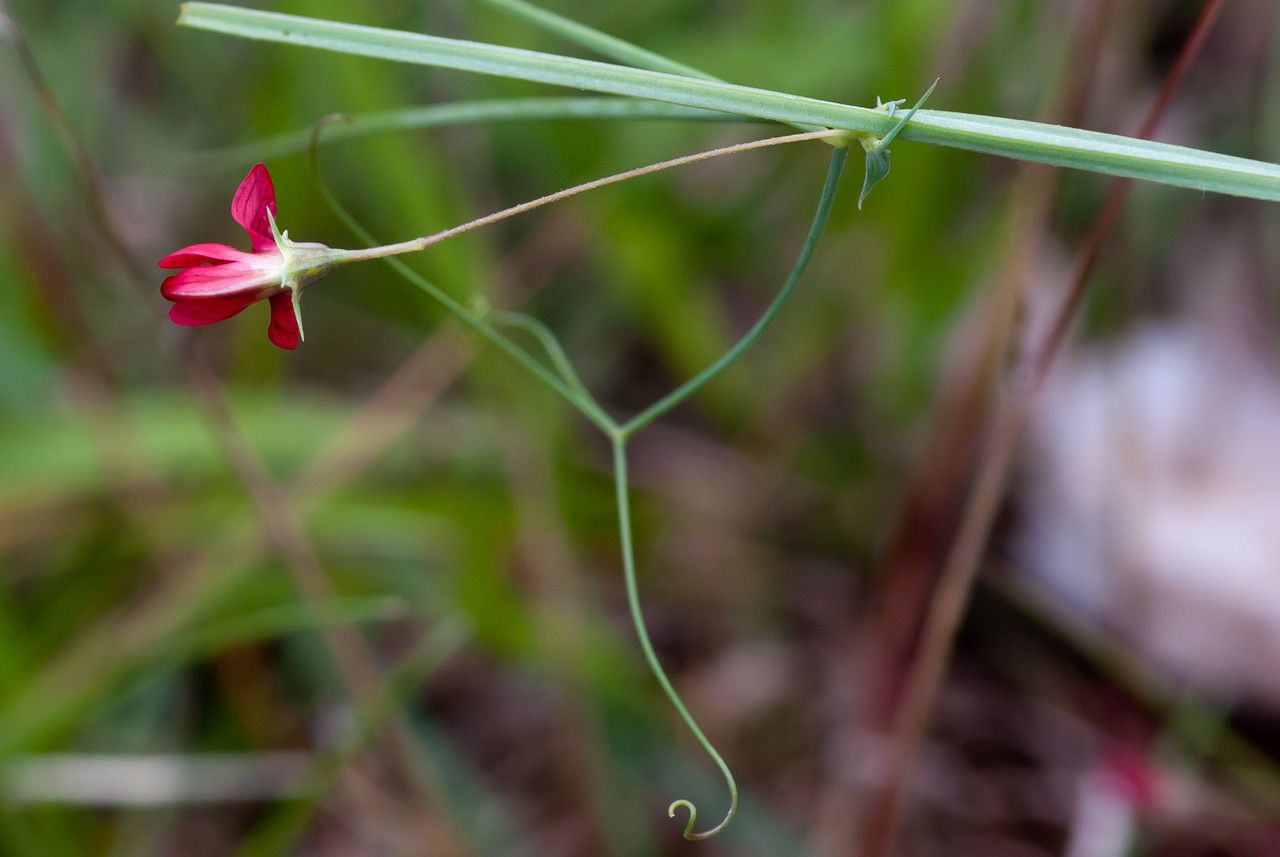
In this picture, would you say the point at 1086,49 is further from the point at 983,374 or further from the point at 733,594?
the point at 733,594

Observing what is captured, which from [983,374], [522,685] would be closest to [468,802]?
[522,685]

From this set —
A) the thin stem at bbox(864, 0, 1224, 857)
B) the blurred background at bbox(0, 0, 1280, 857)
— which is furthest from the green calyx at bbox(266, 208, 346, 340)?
the blurred background at bbox(0, 0, 1280, 857)

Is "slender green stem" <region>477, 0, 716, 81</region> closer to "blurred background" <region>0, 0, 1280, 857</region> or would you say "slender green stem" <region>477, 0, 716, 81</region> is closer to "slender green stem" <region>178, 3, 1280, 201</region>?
"slender green stem" <region>178, 3, 1280, 201</region>

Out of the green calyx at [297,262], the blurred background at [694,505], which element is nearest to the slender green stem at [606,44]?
the green calyx at [297,262]

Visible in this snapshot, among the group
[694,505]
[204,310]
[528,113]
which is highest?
[528,113]

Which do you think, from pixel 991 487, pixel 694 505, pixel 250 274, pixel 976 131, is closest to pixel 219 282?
pixel 250 274

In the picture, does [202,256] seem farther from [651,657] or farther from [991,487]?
[991,487]

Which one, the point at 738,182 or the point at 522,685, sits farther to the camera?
the point at 738,182
